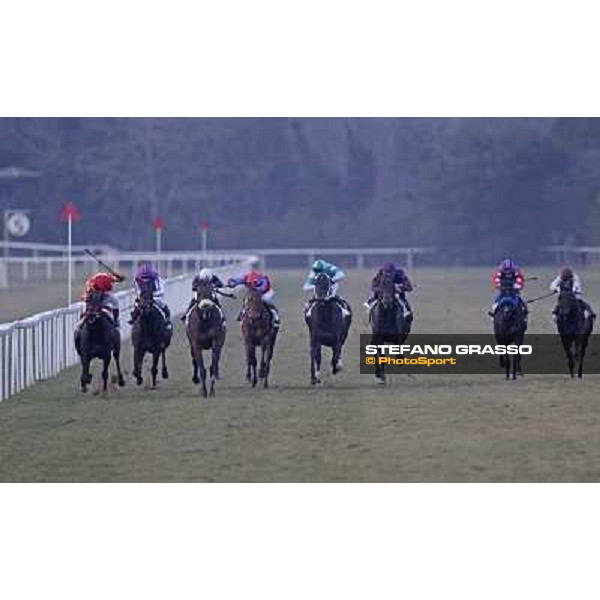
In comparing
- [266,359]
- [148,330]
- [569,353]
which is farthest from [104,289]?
[569,353]

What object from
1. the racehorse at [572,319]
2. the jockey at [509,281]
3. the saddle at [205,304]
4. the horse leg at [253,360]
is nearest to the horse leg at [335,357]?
the horse leg at [253,360]

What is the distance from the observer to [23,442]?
14422 mm

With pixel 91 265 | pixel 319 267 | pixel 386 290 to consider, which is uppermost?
pixel 319 267

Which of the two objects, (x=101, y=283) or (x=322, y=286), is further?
(x=322, y=286)

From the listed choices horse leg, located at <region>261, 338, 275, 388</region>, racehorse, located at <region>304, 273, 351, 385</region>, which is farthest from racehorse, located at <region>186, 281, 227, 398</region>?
racehorse, located at <region>304, 273, 351, 385</region>

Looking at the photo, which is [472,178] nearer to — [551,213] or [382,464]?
[551,213]

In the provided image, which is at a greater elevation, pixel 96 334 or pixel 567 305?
pixel 567 305

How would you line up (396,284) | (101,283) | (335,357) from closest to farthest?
(101,283)
(396,284)
(335,357)

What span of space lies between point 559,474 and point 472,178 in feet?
213

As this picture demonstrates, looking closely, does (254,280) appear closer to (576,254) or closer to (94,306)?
(94,306)

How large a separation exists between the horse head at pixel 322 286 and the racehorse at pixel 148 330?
1826 mm

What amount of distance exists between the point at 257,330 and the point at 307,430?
4211mm

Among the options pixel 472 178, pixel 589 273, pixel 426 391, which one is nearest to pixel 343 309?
pixel 426 391

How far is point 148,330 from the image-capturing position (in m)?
19.5
